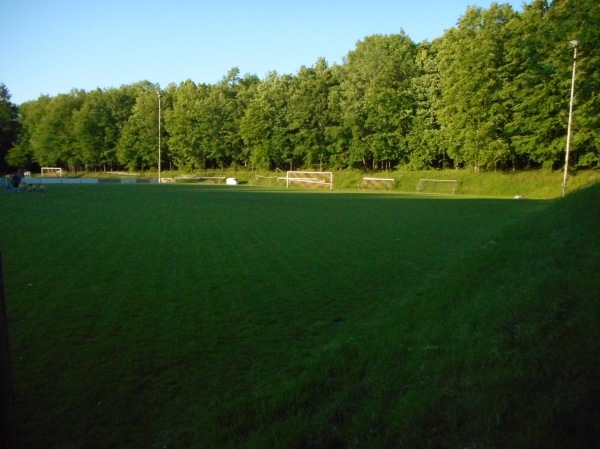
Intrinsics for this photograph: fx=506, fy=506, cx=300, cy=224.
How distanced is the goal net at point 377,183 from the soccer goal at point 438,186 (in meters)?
3.73

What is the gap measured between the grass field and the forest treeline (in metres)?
8.14

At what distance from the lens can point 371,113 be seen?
63.8m

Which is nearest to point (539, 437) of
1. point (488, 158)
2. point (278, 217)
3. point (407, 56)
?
point (278, 217)

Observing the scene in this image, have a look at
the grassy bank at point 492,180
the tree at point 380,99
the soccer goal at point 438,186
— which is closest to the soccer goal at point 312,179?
the grassy bank at point 492,180

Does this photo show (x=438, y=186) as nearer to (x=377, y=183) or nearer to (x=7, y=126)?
(x=377, y=183)

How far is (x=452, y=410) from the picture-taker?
3861 millimetres

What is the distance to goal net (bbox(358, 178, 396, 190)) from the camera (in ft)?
191

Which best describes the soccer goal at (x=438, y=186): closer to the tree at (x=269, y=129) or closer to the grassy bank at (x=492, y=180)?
the grassy bank at (x=492, y=180)

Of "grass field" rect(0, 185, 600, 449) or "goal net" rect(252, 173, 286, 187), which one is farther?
"goal net" rect(252, 173, 286, 187)

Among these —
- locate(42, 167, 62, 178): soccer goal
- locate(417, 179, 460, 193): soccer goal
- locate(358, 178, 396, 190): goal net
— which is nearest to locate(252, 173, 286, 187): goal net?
locate(358, 178, 396, 190): goal net

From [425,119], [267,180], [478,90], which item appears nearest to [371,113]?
[425,119]

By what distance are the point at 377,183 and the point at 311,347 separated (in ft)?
178

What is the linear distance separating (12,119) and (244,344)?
336ft

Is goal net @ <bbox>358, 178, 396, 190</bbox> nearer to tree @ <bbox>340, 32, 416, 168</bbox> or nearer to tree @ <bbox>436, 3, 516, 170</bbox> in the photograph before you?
tree @ <bbox>340, 32, 416, 168</bbox>
